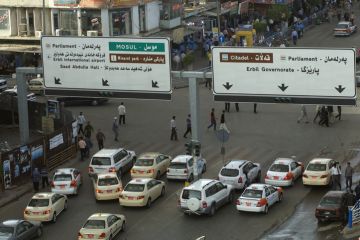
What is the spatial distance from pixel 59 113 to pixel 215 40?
1076 inches

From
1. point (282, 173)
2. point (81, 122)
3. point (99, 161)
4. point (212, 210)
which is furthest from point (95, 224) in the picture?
point (81, 122)

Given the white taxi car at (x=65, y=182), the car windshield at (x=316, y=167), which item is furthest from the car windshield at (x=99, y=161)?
the car windshield at (x=316, y=167)

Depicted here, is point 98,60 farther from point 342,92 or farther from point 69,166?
point 342,92

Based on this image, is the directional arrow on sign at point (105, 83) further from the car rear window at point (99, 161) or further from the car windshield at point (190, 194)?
the car windshield at point (190, 194)

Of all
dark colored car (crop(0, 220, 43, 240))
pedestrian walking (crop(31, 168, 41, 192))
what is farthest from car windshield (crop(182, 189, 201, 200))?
pedestrian walking (crop(31, 168, 41, 192))

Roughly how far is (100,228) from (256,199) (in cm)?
747

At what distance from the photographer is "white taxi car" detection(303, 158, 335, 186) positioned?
45.8m

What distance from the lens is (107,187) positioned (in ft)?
146

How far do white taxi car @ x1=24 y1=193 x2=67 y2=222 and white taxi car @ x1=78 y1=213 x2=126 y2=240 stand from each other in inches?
122

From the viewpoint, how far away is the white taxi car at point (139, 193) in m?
43.2

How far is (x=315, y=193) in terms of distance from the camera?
150 feet

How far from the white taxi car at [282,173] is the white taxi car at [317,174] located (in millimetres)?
733

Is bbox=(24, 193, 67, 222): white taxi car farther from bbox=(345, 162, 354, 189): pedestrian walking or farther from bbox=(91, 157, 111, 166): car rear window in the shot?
bbox=(345, 162, 354, 189): pedestrian walking

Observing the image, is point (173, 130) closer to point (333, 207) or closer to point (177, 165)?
point (177, 165)
